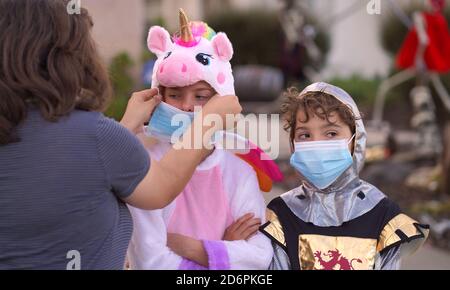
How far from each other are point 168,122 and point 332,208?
61 cm

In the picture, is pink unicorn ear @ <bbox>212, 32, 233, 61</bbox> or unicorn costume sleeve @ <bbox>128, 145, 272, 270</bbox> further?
pink unicorn ear @ <bbox>212, 32, 233, 61</bbox>

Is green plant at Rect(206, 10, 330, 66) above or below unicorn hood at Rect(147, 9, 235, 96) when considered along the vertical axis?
below

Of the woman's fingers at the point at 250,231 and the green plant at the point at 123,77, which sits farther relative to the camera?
the green plant at the point at 123,77

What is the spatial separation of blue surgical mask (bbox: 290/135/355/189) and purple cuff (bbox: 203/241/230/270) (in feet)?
1.23

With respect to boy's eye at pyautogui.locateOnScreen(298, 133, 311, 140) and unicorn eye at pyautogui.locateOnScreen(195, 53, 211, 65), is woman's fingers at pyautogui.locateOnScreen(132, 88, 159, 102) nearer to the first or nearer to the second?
unicorn eye at pyautogui.locateOnScreen(195, 53, 211, 65)

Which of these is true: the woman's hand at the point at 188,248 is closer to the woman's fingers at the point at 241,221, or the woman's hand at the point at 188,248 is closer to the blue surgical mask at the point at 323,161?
the woman's fingers at the point at 241,221

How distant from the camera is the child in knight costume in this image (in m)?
2.47

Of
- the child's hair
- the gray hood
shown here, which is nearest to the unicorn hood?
the child's hair

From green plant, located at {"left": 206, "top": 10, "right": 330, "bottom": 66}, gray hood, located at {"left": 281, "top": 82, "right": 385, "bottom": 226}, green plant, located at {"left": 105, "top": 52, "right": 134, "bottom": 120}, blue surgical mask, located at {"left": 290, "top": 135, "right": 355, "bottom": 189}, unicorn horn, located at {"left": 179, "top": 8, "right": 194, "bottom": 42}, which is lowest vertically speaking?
green plant, located at {"left": 206, "top": 10, "right": 330, "bottom": 66}

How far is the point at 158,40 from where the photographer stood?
2.68m

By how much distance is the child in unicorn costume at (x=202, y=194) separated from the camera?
246cm

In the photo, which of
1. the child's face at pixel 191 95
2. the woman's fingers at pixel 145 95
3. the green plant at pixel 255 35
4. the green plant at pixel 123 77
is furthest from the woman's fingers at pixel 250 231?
the green plant at pixel 255 35

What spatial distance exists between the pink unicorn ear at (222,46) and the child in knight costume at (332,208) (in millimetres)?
288

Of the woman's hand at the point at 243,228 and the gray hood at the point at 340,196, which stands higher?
the gray hood at the point at 340,196
